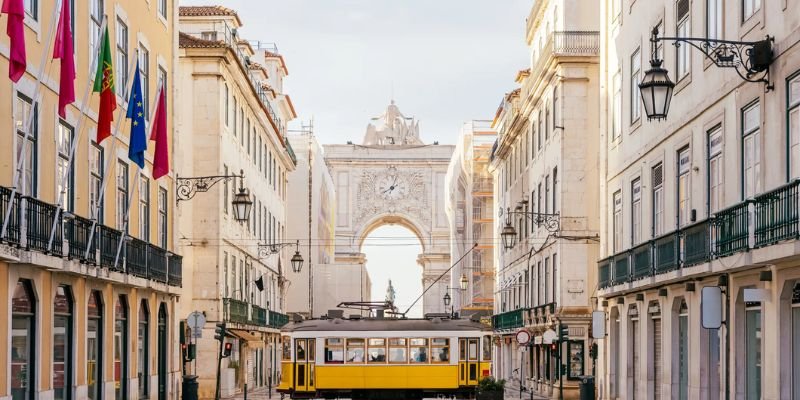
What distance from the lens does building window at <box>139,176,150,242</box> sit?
30.1 m

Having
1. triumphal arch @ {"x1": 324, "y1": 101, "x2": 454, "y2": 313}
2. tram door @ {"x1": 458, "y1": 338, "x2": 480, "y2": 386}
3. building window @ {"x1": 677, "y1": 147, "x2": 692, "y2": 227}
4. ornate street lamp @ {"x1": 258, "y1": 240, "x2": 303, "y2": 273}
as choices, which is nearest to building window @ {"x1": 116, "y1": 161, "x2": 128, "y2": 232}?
tram door @ {"x1": 458, "y1": 338, "x2": 480, "y2": 386}

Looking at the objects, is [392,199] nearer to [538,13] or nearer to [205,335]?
[538,13]

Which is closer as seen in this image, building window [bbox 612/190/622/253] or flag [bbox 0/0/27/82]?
flag [bbox 0/0/27/82]

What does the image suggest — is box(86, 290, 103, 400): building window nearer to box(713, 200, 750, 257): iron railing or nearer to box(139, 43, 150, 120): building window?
box(139, 43, 150, 120): building window

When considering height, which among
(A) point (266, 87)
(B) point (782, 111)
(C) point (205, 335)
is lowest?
(C) point (205, 335)

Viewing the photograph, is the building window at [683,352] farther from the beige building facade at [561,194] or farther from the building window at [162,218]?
the building window at [162,218]

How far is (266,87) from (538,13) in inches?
495

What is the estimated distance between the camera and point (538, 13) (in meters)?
54.8

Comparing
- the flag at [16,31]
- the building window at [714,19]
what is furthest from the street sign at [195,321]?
the flag at [16,31]

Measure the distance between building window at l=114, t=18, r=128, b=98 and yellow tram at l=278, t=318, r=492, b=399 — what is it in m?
9.15

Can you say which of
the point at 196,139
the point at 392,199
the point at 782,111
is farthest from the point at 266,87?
the point at 392,199

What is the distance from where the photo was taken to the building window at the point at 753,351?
20.6 metres

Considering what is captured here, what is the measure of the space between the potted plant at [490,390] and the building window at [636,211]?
5256 mm

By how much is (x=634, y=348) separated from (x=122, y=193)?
1194 cm
